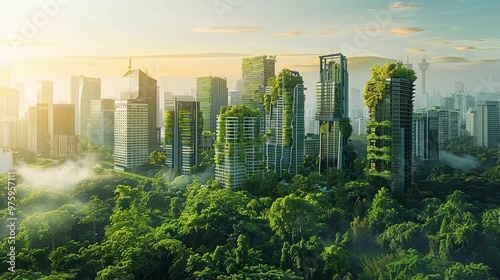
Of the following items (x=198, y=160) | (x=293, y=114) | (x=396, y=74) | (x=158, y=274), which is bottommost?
(x=158, y=274)

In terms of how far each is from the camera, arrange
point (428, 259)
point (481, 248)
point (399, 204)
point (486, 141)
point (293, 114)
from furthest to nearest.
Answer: point (486, 141), point (293, 114), point (399, 204), point (481, 248), point (428, 259)

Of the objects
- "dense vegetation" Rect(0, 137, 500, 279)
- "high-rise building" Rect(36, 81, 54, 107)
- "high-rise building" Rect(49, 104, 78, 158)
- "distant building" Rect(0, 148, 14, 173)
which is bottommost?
"dense vegetation" Rect(0, 137, 500, 279)

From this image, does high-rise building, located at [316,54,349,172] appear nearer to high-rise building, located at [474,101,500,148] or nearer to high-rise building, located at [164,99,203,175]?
high-rise building, located at [164,99,203,175]

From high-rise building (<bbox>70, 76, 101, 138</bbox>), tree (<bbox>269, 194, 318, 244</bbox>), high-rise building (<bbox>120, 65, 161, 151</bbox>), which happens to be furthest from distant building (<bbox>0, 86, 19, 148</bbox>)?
tree (<bbox>269, 194, 318, 244</bbox>)

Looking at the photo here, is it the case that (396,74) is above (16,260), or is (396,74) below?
above

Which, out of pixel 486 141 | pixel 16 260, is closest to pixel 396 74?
pixel 16 260

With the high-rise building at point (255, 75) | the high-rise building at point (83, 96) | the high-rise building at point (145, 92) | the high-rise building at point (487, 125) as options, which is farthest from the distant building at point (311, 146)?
the high-rise building at point (83, 96)

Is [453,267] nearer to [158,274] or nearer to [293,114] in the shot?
[158,274]
